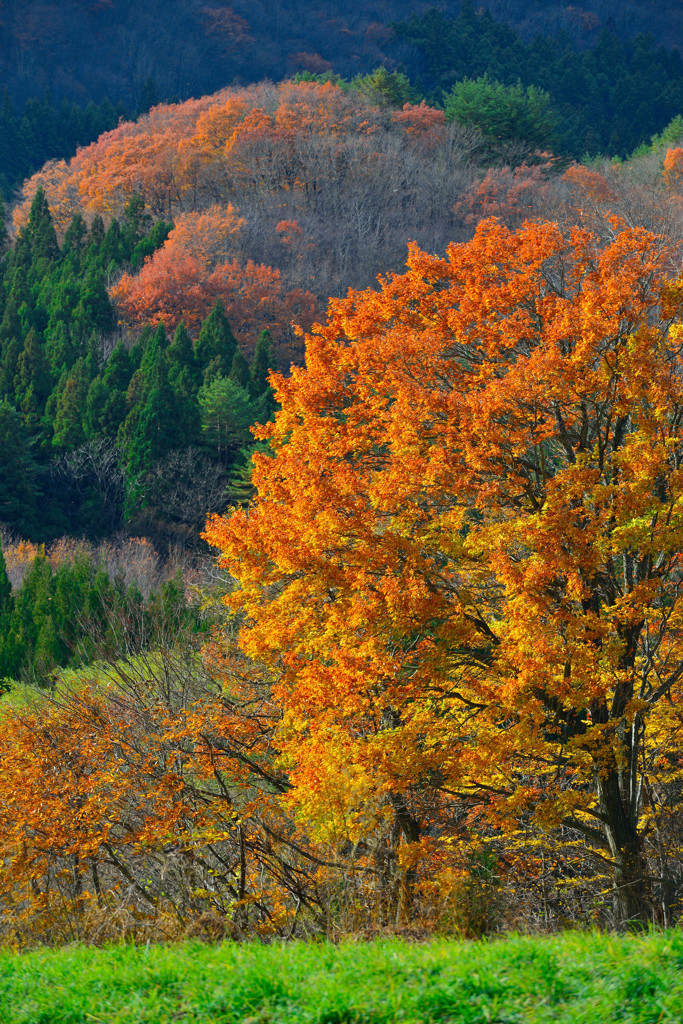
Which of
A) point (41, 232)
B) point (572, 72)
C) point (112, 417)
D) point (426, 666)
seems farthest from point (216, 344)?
point (572, 72)

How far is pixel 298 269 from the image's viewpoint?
53.8 meters

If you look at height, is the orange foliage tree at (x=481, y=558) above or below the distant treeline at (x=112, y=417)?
below

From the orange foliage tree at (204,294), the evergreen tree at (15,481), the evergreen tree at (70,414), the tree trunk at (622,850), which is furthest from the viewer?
the orange foliage tree at (204,294)

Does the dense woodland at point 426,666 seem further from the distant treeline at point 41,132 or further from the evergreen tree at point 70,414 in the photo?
the distant treeline at point 41,132

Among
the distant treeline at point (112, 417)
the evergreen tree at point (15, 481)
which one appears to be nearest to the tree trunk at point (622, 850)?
the distant treeline at point (112, 417)

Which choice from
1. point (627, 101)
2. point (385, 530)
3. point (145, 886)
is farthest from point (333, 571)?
point (627, 101)

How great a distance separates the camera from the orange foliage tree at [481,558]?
8.74m

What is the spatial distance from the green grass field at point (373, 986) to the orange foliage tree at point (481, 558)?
3.05 meters

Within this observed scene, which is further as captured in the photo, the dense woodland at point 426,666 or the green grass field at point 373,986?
the dense woodland at point 426,666

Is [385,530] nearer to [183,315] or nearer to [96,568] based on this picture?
[96,568]

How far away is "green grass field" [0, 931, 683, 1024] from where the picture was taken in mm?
4484

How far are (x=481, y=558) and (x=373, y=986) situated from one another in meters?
5.35

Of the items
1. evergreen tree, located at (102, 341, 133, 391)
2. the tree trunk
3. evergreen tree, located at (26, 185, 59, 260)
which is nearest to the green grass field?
the tree trunk

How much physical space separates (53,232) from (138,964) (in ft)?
184
